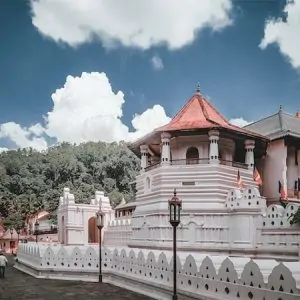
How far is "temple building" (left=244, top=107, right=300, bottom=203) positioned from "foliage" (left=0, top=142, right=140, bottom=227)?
116 feet

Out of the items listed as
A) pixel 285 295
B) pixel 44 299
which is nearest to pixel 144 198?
pixel 44 299

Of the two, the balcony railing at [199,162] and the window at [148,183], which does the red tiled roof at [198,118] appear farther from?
the window at [148,183]

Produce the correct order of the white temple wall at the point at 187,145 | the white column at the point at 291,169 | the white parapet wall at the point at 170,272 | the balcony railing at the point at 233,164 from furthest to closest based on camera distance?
the white column at the point at 291,169 < the white temple wall at the point at 187,145 < the balcony railing at the point at 233,164 < the white parapet wall at the point at 170,272

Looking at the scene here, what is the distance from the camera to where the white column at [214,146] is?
79.2ft

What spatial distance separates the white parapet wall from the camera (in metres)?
8.98

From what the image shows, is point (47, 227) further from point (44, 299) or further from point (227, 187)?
point (44, 299)

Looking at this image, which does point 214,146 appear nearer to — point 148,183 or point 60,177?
point 148,183

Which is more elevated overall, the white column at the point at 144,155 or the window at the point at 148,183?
the white column at the point at 144,155

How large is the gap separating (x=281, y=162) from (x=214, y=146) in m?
5.23

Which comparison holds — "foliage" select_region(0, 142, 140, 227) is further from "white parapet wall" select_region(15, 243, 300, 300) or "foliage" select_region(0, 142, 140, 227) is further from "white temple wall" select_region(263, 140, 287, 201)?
"white parapet wall" select_region(15, 243, 300, 300)

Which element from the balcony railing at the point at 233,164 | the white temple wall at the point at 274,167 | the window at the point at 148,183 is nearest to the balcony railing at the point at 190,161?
the balcony railing at the point at 233,164

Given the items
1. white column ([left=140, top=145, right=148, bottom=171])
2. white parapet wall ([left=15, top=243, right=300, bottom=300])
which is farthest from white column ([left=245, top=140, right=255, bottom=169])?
white parapet wall ([left=15, top=243, right=300, bottom=300])

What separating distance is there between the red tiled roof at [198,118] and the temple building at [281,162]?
2.13 meters

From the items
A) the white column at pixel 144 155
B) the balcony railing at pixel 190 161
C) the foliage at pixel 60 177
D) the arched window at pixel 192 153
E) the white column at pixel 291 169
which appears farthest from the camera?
the foliage at pixel 60 177
